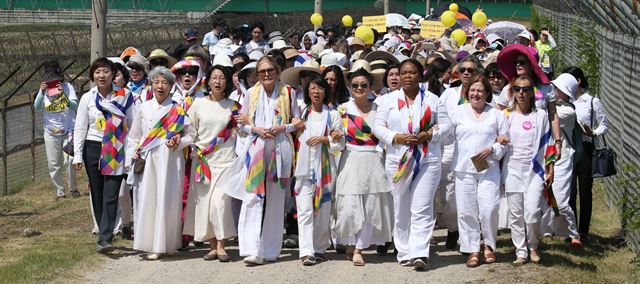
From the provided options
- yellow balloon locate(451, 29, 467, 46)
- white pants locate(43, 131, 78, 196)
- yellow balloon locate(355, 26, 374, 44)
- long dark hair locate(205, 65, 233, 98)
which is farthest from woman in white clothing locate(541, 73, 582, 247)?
yellow balloon locate(451, 29, 467, 46)

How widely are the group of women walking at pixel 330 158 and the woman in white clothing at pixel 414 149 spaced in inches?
0.5

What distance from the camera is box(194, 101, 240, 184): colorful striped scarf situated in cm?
1078

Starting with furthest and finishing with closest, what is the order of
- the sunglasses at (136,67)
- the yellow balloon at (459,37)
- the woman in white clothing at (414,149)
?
the yellow balloon at (459,37), the sunglasses at (136,67), the woman in white clothing at (414,149)

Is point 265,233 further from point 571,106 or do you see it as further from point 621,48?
point 621,48

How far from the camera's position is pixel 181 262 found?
35.2 ft

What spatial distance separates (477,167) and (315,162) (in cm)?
146

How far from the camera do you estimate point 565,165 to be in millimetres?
11125

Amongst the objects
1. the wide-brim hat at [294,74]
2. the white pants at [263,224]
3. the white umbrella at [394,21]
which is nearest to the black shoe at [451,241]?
the white pants at [263,224]

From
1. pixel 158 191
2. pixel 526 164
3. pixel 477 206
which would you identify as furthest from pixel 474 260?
pixel 158 191

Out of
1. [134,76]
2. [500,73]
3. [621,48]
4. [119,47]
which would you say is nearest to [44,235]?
[134,76]

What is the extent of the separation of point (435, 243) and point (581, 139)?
5.77 ft

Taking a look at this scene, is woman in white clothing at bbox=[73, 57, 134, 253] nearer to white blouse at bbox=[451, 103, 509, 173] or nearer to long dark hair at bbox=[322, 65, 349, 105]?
long dark hair at bbox=[322, 65, 349, 105]

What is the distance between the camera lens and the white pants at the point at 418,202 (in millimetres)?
10203

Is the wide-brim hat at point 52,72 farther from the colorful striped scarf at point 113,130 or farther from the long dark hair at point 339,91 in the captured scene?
the long dark hair at point 339,91
